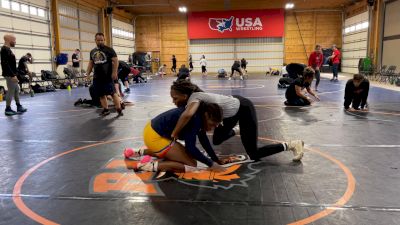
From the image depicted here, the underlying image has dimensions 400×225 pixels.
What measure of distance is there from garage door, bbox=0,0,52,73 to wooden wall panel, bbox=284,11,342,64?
1969cm

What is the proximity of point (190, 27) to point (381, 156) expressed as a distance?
2788 cm

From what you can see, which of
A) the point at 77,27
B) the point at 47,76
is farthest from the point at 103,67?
the point at 77,27

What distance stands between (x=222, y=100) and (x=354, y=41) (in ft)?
86.2

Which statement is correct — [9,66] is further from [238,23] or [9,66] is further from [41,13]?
[238,23]

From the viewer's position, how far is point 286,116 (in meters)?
7.93

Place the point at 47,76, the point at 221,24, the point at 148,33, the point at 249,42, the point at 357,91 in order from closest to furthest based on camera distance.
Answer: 1. the point at 357,91
2. the point at 47,76
3. the point at 221,24
4. the point at 249,42
5. the point at 148,33

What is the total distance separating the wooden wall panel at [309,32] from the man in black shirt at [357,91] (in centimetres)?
2264

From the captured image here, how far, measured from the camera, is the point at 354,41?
88.6ft

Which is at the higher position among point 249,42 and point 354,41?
point 249,42

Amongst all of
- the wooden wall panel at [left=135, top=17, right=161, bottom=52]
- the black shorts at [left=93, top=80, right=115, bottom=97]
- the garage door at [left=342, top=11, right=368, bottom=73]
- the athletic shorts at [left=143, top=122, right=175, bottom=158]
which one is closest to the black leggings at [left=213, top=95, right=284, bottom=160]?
the athletic shorts at [left=143, top=122, right=175, bottom=158]

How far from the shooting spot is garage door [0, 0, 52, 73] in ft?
50.5

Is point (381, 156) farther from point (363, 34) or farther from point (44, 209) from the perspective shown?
point (363, 34)

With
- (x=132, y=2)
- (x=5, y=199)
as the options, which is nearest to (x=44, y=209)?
(x=5, y=199)

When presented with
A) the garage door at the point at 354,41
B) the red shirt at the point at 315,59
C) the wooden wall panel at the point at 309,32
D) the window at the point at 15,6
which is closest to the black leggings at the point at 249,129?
the red shirt at the point at 315,59
